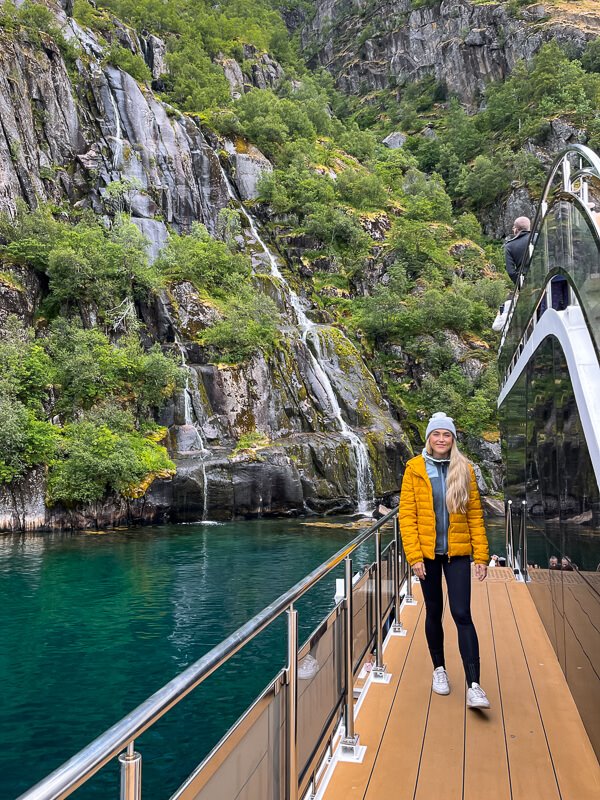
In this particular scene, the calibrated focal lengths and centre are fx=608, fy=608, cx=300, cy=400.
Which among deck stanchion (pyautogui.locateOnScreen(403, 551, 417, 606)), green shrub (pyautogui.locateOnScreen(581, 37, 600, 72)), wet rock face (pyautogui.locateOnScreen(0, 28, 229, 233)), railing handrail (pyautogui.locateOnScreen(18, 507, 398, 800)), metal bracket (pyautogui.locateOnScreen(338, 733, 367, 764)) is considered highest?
green shrub (pyautogui.locateOnScreen(581, 37, 600, 72))

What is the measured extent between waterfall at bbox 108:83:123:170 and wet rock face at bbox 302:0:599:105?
46.3m

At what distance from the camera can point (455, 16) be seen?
71312mm

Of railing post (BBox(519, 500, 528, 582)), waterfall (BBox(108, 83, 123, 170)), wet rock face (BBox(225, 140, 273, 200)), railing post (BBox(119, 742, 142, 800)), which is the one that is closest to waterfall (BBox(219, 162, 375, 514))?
wet rock face (BBox(225, 140, 273, 200))

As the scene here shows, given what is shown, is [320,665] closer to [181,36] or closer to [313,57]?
[181,36]

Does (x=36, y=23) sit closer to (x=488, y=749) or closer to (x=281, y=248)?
(x=281, y=248)

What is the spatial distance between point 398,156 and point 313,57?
38.0 m

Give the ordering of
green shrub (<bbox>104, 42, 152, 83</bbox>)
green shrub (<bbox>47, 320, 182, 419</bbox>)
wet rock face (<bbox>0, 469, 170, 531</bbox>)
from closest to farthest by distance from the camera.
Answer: wet rock face (<bbox>0, 469, 170, 531</bbox>)
green shrub (<bbox>47, 320, 182, 419</bbox>)
green shrub (<bbox>104, 42, 152, 83</bbox>)

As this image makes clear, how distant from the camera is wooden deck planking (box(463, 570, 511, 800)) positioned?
2.97 metres

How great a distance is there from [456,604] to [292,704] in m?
1.86

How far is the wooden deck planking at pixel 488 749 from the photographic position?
2.97 m

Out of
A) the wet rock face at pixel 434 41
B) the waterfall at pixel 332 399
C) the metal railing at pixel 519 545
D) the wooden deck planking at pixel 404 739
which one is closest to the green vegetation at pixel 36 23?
the waterfall at pixel 332 399

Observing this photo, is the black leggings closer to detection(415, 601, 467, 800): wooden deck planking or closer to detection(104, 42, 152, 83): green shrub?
detection(415, 601, 467, 800): wooden deck planking

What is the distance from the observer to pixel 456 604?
3873 mm

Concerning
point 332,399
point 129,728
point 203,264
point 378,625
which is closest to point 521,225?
point 378,625
